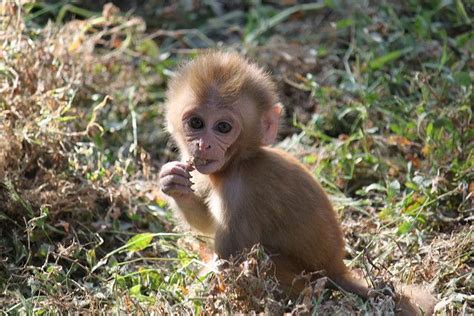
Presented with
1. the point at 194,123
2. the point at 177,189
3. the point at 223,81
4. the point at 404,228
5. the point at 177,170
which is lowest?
the point at 404,228

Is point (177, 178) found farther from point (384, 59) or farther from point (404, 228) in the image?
point (384, 59)

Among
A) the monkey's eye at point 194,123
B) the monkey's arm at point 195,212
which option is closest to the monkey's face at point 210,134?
the monkey's eye at point 194,123

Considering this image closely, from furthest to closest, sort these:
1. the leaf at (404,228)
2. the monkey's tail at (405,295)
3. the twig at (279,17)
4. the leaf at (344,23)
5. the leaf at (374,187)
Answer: the twig at (279,17), the leaf at (344,23), the leaf at (374,187), the leaf at (404,228), the monkey's tail at (405,295)

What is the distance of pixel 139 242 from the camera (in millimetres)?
6020

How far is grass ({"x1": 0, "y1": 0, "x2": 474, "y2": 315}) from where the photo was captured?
18.4 ft

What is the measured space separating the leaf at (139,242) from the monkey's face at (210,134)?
68 cm

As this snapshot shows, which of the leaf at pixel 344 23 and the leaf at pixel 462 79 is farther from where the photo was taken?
the leaf at pixel 344 23

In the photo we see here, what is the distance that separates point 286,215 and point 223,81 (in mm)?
878

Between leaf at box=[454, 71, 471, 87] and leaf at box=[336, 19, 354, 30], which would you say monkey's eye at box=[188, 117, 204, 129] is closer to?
leaf at box=[454, 71, 471, 87]

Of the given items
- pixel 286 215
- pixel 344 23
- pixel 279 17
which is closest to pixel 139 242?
pixel 286 215

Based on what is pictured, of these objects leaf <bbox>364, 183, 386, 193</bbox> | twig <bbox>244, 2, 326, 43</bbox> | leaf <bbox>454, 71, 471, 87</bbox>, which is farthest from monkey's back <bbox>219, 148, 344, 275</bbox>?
twig <bbox>244, 2, 326, 43</bbox>

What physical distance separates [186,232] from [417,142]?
6.72 ft

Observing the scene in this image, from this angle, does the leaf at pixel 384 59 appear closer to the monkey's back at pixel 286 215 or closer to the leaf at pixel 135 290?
the monkey's back at pixel 286 215

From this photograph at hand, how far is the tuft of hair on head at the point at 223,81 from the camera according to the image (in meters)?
5.68
